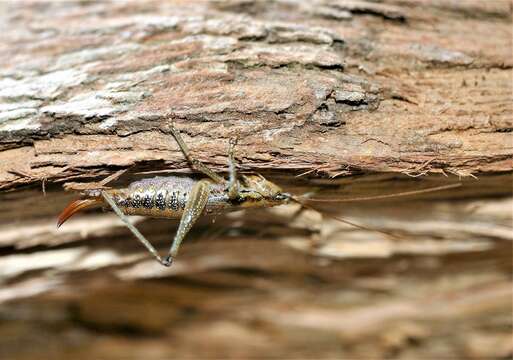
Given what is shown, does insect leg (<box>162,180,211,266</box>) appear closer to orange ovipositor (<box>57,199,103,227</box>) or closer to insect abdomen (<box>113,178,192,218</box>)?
insect abdomen (<box>113,178,192,218</box>)

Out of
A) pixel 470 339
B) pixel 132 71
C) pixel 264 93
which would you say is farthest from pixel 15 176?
pixel 470 339

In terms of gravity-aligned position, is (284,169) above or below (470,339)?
above

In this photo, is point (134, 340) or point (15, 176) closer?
point (15, 176)

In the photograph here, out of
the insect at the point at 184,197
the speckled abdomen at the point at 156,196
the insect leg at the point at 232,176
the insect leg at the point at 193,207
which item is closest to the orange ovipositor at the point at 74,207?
the insect at the point at 184,197

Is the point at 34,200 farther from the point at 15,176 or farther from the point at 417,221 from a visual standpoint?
the point at 417,221

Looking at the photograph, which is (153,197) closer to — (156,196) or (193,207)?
(156,196)

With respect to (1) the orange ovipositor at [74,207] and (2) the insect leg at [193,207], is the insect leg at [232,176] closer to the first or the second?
(2) the insect leg at [193,207]

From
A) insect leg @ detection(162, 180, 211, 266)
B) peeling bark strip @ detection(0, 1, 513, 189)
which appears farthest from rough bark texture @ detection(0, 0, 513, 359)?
insect leg @ detection(162, 180, 211, 266)
